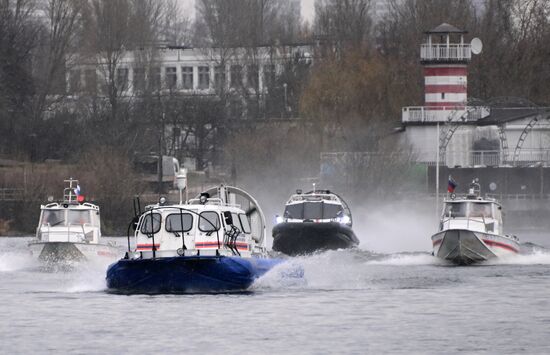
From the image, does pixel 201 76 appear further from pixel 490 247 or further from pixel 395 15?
pixel 490 247

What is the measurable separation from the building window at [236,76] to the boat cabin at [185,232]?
10694cm

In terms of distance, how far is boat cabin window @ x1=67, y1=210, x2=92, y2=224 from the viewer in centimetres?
6606

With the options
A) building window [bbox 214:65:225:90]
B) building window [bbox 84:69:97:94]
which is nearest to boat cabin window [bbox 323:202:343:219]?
building window [bbox 84:69:97:94]

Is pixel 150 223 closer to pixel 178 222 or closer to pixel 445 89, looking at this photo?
pixel 178 222

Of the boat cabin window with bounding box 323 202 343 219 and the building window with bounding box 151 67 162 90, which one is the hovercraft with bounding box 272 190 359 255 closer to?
the boat cabin window with bounding box 323 202 343 219

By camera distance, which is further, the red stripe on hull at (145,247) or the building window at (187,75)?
the building window at (187,75)

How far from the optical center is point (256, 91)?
511 ft

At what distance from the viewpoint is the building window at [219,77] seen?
513 feet

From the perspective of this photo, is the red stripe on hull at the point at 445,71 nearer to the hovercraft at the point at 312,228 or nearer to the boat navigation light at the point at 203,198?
the hovercraft at the point at 312,228

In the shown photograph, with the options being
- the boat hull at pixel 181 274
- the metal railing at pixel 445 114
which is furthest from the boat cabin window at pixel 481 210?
the metal railing at pixel 445 114

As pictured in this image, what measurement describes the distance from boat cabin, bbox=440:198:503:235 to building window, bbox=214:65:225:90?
88041mm

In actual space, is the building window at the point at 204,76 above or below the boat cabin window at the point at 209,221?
above

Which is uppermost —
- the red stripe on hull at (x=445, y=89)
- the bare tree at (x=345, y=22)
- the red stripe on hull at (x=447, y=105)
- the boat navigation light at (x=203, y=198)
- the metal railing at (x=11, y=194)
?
the bare tree at (x=345, y=22)

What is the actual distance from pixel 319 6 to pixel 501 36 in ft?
95.0
